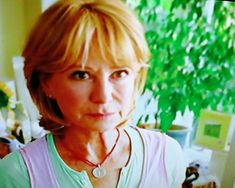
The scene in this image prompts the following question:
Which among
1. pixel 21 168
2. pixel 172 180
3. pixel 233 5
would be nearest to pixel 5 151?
pixel 21 168

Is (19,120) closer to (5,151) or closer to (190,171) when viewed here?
(5,151)

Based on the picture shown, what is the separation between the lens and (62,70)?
0.62m

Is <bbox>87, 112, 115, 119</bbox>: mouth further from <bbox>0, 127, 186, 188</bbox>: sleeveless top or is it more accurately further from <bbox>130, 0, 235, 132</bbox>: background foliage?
<bbox>130, 0, 235, 132</bbox>: background foliage

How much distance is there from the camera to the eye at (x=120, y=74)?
645 mm

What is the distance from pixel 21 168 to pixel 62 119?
0.13 m

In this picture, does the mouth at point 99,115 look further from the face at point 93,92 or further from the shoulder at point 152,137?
the shoulder at point 152,137

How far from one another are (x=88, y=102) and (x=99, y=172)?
17 cm

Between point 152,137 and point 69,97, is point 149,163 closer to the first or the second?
point 152,137

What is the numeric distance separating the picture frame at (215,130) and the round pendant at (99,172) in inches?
28.4

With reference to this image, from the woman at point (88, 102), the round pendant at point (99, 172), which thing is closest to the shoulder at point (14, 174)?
the woman at point (88, 102)

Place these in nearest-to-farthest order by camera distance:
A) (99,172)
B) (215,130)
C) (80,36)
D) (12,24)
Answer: (80,36), (99,172), (215,130), (12,24)

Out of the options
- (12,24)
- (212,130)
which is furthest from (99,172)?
(12,24)

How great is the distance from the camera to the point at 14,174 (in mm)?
681

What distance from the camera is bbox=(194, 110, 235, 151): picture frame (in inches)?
51.3
